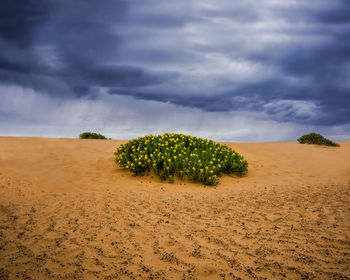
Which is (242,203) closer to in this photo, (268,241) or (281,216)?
(281,216)

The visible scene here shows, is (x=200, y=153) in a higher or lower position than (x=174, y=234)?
higher

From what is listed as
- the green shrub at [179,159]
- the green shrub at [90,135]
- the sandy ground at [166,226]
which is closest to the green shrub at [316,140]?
the sandy ground at [166,226]

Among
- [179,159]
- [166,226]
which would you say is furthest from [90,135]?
[166,226]

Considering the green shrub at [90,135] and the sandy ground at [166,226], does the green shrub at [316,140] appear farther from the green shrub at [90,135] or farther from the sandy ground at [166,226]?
the green shrub at [90,135]

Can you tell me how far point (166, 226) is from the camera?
4734mm

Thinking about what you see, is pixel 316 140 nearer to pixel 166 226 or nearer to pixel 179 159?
pixel 179 159

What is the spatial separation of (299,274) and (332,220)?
7.78 feet

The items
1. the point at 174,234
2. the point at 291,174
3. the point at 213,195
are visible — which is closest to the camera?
the point at 174,234

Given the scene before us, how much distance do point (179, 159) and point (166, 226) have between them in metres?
4.14

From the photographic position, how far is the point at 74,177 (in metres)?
8.84

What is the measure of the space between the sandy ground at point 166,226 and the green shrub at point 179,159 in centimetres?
41

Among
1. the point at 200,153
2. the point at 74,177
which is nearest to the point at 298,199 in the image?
the point at 200,153

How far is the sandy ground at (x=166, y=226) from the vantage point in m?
3.29

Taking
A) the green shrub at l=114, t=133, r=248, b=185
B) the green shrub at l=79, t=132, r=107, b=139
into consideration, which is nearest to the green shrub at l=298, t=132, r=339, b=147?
the green shrub at l=114, t=133, r=248, b=185
